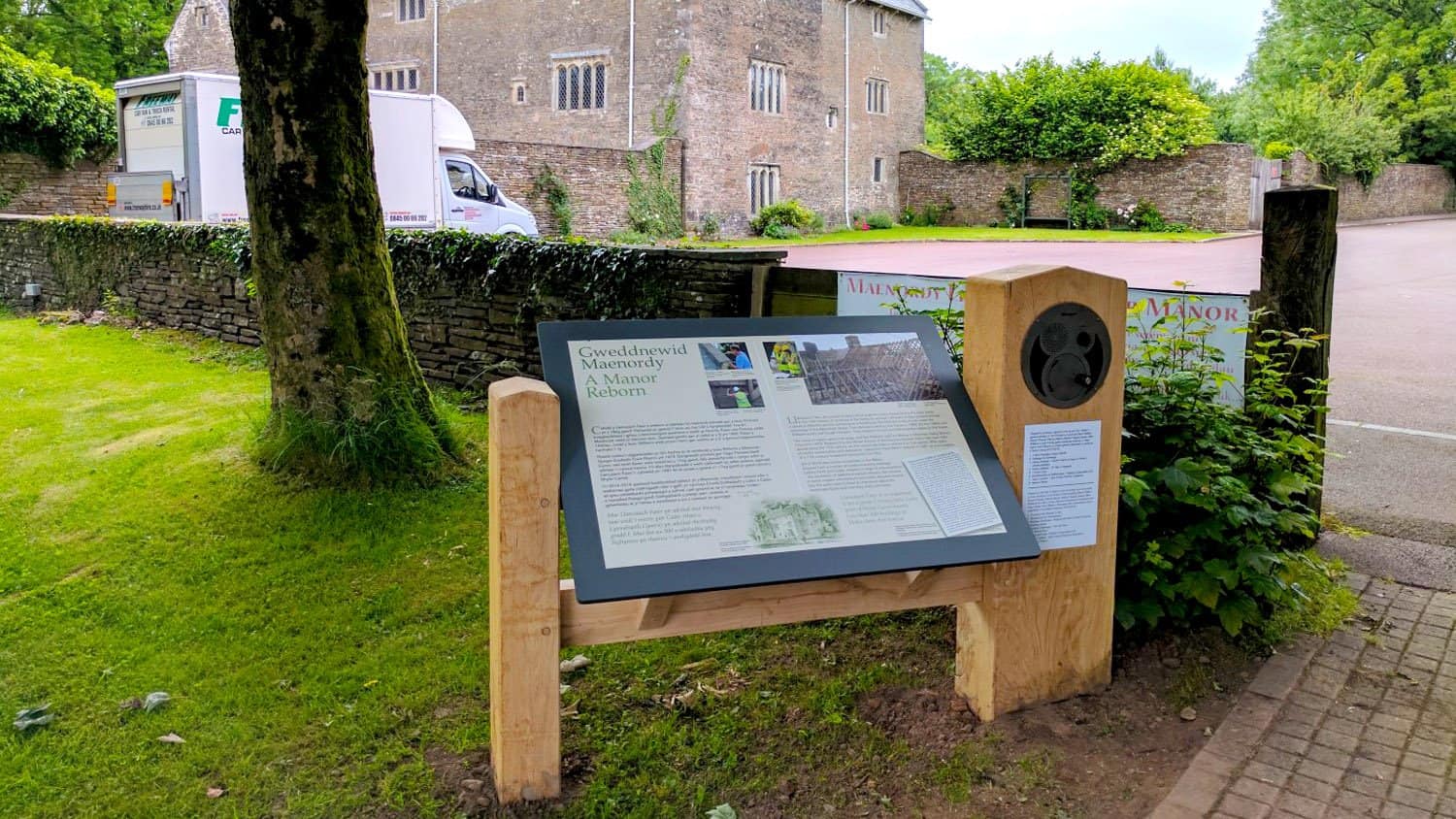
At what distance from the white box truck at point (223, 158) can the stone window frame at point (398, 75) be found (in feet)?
54.8

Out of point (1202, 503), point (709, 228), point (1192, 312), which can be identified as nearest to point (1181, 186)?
point (709, 228)

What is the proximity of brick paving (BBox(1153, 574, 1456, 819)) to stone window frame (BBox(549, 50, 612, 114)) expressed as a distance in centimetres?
3235

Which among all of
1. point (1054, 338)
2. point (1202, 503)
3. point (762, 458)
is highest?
point (1054, 338)

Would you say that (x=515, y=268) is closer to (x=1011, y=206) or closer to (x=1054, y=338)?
(x=1054, y=338)

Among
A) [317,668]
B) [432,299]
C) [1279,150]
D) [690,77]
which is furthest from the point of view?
[1279,150]

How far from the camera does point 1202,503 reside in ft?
13.6

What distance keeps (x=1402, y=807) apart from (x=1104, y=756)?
80 centimetres

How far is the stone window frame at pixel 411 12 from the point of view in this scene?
37.9 m

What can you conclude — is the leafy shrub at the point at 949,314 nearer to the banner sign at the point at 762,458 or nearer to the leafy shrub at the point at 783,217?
the banner sign at the point at 762,458

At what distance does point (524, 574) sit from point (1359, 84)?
54155mm

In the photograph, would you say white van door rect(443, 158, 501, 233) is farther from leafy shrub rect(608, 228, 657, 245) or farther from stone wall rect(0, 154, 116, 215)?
stone wall rect(0, 154, 116, 215)

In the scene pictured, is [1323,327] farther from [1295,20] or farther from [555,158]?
[1295,20]

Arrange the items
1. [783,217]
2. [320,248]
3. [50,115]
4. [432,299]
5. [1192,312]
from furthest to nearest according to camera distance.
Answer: [783,217] → [50,115] → [432,299] → [320,248] → [1192,312]

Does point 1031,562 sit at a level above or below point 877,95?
below
